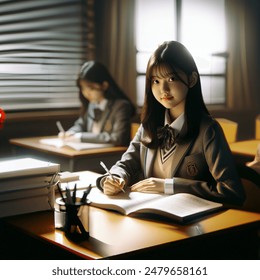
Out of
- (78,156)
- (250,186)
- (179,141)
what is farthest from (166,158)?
(78,156)

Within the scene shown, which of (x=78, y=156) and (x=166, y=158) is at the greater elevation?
(x=166, y=158)

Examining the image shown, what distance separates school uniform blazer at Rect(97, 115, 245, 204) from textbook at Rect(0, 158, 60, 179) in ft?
0.78

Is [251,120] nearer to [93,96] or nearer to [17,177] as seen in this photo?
[93,96]

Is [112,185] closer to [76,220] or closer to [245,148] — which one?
[76,220]

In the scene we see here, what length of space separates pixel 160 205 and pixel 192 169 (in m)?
0.29

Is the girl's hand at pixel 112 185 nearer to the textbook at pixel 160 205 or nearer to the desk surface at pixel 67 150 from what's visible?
the textbook at pixel 160 205

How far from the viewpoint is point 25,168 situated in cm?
159

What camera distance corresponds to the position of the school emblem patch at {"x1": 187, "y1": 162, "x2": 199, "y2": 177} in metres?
1.76

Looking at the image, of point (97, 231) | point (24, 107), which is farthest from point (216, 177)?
point (24, 107)

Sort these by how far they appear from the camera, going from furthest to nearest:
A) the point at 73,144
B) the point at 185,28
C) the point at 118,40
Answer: the point at 118,40 < the point at 185,28 < the point at 73,144

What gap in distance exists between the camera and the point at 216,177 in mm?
1680

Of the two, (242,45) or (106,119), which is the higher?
(242,45)

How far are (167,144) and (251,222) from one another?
1.44 feet

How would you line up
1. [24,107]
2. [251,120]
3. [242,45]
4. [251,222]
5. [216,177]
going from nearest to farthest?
[251,222] → [216,177] → [24,107] → [242,45] → [251,120]
